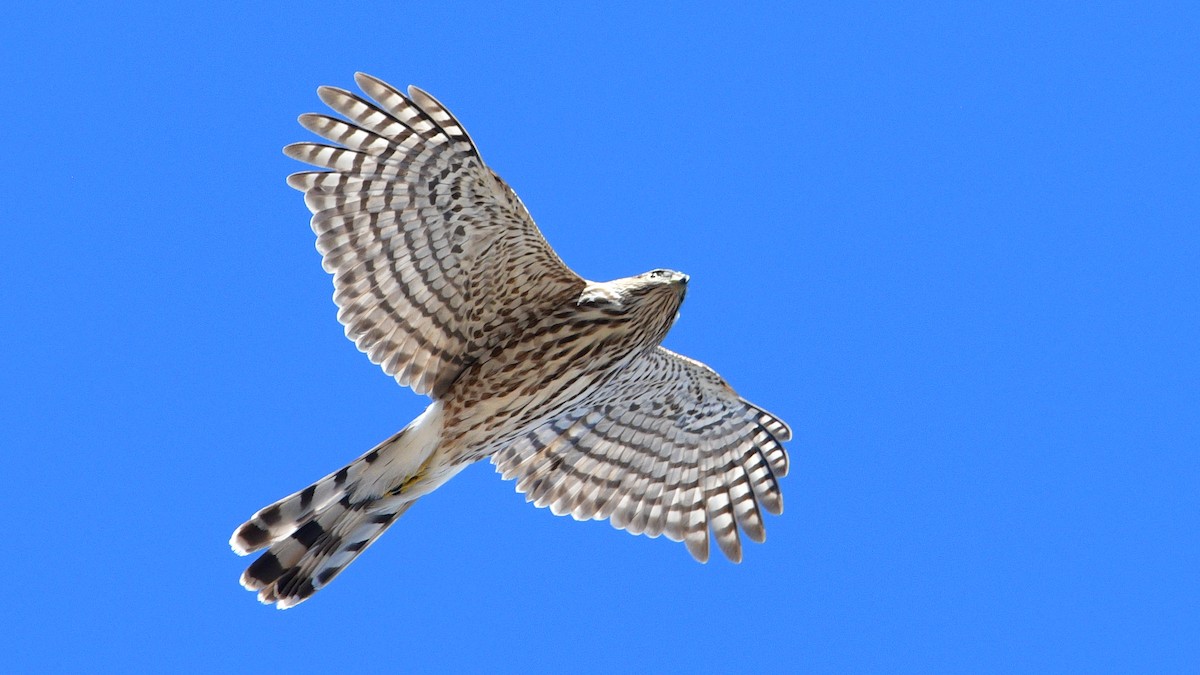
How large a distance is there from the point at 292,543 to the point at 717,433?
288cm

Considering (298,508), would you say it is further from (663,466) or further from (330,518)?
(663,466)

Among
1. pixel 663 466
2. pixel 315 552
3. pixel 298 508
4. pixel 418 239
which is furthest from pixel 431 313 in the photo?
pixel 663 466

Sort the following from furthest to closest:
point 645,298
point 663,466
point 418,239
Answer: point 663,466, point 645,298, point 418,239

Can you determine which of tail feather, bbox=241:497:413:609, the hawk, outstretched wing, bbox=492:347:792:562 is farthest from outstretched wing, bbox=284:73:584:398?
outstretched wing, bbox=492:347:792:562

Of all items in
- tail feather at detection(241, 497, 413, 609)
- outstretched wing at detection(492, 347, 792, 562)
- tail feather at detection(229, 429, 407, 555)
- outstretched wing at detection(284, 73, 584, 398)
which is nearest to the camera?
outstretched wing at detection(284, 73, 584, 398)

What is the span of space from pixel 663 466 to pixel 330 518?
2.38 m

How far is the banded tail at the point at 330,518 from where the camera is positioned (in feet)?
29.2

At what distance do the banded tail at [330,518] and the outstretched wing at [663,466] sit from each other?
1239mm

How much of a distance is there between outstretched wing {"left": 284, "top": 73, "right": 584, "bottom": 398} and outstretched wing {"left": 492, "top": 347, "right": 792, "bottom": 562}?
1.33m

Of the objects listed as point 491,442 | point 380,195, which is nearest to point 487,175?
point 380,195

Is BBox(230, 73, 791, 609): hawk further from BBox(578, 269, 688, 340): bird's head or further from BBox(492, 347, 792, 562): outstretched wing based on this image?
BBox(492, 347, 792, 562): outstretched wing

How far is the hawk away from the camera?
8.59 m

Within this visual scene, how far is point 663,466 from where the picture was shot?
411 inches

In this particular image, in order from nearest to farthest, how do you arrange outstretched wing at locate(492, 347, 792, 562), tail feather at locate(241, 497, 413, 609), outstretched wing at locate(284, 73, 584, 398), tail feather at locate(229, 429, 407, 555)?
outstretched wing at locate(284, 73, 584, 398), tail feather at locate(229, 429, 407, 555), tail feather at locate(241, 497, 413, 609), outstretched wing at locate(492, 347, 792, 562)
